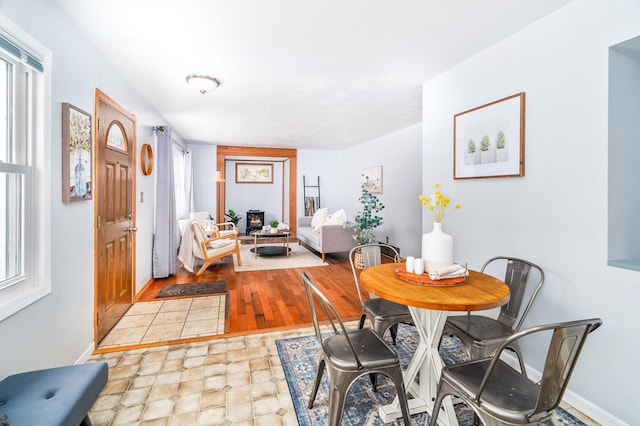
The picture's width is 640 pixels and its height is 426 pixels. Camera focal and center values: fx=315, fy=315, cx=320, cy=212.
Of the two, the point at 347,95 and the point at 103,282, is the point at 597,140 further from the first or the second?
the point at 103,282

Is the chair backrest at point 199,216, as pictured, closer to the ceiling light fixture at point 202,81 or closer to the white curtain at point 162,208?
the white curtain at point 162,208

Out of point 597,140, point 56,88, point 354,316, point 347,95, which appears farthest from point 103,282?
point 597,140

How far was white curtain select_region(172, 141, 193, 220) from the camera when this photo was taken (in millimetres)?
6285

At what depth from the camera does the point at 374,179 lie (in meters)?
7.07

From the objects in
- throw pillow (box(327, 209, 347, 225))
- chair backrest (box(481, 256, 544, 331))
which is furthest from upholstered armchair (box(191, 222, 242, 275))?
chair backrest (box(481, 256, 544, 331))

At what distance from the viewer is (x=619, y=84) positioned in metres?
1.80

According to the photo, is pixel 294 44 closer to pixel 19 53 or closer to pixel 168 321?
pixel 19 53

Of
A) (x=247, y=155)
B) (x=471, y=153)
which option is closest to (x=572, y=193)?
(x=471, y=153)

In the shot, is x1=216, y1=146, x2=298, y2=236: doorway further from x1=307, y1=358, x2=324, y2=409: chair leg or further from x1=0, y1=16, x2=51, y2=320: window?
x1=307, y1=358, x2=324, y2=409: chair leg

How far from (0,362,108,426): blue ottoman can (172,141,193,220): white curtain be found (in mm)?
4930

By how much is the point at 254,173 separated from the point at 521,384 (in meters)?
8.98

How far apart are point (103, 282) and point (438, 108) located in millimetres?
3569

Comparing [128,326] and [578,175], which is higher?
[578,175]

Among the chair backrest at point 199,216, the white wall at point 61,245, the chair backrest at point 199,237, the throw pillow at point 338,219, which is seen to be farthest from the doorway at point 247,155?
the white wall at point 61,245
